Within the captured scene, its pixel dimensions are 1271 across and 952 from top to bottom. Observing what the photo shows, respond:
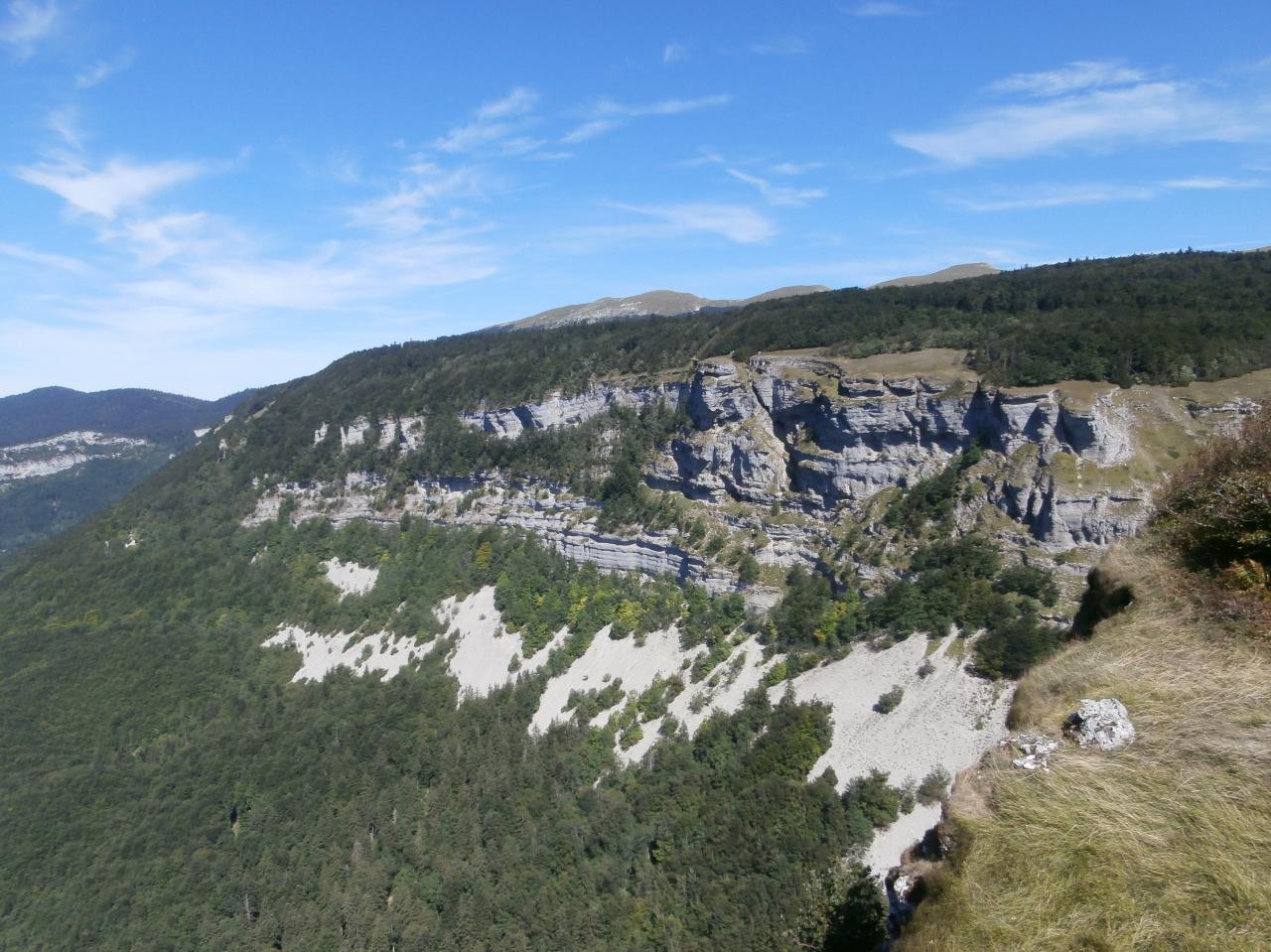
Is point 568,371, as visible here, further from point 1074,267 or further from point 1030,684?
point 1030,684

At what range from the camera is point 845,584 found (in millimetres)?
54750

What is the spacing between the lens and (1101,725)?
9.59 m

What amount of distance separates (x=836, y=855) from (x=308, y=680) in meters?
60.9

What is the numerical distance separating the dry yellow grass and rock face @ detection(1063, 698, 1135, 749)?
0.16 metres

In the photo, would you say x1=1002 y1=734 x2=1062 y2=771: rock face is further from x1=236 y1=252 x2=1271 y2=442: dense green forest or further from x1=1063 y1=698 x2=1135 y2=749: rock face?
x1=236 y1=252 x2=1271 y2=442: dense green forest

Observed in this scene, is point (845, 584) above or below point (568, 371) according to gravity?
below

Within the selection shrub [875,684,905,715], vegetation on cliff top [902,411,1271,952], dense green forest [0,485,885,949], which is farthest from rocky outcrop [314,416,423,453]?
vegetation on cliff top [902,411,1271,952]

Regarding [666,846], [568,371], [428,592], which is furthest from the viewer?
[568,371]

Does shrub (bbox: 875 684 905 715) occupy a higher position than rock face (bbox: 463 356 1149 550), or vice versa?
rock face (bbox: 463 356 1149 550)

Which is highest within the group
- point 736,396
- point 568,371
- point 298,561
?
point 568,371

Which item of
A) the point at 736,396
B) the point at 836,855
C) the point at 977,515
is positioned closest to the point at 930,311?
the point at 736,396

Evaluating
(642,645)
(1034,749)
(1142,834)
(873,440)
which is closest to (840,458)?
(873,440)

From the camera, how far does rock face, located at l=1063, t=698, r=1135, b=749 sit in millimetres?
9391

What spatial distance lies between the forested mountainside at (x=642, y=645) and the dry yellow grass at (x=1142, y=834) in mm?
11071
